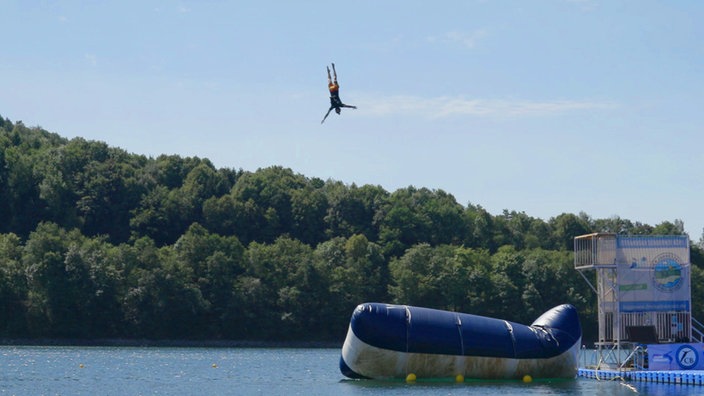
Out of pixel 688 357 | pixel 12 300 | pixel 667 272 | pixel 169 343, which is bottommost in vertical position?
pixel 688 357

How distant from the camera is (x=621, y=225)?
174 meters

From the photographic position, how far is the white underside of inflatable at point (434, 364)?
2096 inches

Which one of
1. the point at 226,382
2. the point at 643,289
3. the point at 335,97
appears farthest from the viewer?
the point at 226,382

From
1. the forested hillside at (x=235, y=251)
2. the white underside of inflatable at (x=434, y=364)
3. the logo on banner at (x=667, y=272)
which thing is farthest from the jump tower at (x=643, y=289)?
the forested hillside at (x=235, y=251)

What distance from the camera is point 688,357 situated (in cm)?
5594

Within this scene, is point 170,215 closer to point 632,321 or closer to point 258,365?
point 258,365

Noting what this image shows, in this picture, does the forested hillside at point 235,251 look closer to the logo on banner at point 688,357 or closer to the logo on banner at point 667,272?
the logo on banner at point 667,272

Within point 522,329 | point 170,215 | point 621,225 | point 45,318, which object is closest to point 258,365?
point 522,329

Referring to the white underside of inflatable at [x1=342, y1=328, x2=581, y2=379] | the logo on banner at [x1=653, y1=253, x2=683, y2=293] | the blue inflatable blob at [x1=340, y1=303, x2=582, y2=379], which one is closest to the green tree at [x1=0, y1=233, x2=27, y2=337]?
the blue inflatable blob at [x1=340, y1=303, x2=582, y2=379]

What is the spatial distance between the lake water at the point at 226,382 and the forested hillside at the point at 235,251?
36276 mm

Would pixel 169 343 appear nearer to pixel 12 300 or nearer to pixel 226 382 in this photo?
pixel 12 300

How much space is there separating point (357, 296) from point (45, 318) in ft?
110

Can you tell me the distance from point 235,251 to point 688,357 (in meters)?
78.4

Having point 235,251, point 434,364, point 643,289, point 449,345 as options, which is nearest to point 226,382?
point 434,364
